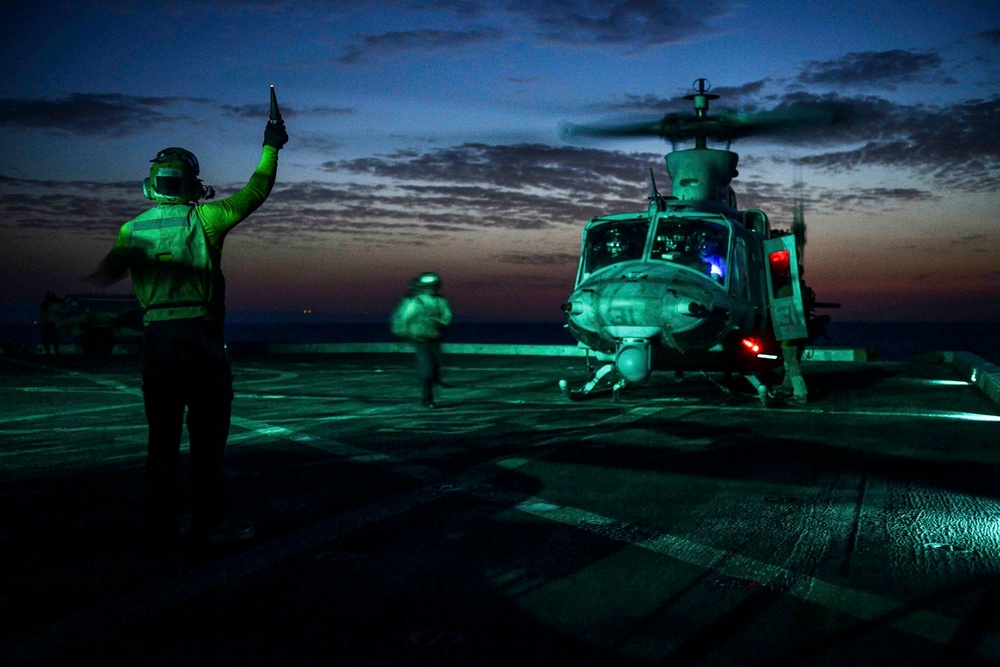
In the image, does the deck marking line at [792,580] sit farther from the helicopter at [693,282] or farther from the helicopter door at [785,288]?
the helicopter door at [785,288]

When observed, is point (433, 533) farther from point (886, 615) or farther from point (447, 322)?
point (447, 322)

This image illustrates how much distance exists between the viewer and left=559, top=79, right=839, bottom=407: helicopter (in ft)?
35.0

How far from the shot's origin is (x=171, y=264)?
4.32 metres

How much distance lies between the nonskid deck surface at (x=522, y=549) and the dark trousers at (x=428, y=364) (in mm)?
2150

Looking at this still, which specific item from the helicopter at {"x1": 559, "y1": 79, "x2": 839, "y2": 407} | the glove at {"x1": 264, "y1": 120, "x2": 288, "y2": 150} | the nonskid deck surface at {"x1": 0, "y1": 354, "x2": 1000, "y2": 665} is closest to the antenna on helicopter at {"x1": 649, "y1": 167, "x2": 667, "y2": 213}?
the helicopter at {"x1": 559, "y1": 79, "x2": 839, "y2": 407}

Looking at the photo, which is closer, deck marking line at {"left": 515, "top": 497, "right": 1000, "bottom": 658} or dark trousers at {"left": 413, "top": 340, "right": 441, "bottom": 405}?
deck marking line at {"left": 515, "top": 497, "right": 1000, "bottom": 658}

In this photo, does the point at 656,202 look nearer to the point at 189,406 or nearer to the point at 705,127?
the point at 705,127

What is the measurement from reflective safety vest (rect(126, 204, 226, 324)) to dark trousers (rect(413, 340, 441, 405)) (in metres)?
7.09

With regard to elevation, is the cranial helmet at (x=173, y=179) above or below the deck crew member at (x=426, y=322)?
above

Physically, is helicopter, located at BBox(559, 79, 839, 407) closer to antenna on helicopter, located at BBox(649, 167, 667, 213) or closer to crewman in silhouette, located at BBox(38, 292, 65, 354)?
Answer: antenna on helicopter, located at BBox(649, 167, 667, 213)

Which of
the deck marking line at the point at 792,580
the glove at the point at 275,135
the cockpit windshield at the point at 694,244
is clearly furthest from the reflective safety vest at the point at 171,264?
the cockpit windshield at the point at 694,244

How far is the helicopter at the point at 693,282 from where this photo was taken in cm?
1067

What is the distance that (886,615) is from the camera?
3.34 metres

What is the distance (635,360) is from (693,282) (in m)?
1.29
